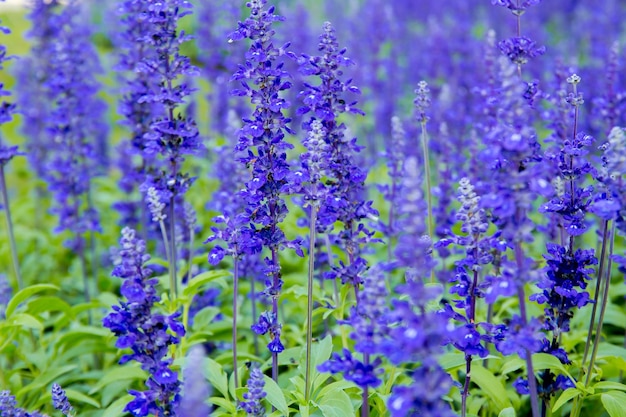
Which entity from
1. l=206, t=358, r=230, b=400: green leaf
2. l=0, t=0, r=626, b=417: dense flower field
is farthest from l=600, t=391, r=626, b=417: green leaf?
l=206, t=358, r=230, b=400: green leaf

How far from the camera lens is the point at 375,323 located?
335cm

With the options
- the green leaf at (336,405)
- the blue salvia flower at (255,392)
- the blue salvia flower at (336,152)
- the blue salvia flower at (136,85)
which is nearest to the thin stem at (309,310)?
the green leaf at (336,405)

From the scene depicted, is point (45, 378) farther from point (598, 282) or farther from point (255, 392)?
point (598, 282)

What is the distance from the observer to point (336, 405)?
4.34 meters

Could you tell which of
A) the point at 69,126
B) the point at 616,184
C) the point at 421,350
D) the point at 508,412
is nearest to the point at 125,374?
the point at 508,412

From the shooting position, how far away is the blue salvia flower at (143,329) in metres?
3.89

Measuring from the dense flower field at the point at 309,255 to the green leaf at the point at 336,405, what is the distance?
0.01m

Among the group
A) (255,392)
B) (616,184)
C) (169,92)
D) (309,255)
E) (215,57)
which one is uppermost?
(215,57)

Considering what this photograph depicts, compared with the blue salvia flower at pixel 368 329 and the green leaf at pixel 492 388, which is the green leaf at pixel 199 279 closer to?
the blue salvia flower at pixel 368 329

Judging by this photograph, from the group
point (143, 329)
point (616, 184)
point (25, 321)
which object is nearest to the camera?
point (616, 184)

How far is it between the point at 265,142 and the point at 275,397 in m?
1.66

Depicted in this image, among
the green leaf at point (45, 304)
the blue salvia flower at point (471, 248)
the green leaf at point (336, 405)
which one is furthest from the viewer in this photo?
the green leaf at point (45, 304)

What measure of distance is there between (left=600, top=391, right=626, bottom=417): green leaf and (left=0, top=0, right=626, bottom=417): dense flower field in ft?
0.07

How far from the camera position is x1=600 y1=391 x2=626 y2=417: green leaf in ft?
→ 14.4
